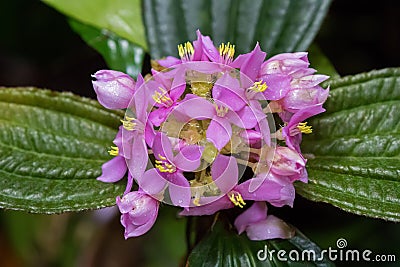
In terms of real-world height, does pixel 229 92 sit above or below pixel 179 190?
above

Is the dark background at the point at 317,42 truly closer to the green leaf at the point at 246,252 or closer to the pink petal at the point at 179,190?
the green leaf at the point at 246,252

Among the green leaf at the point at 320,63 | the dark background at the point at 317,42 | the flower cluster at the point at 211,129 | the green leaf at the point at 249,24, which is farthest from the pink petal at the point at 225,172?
the dark background at the point at 317,42

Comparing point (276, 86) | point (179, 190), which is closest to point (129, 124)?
point (179, 190)

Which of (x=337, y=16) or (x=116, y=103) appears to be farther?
(x=337, y=16)

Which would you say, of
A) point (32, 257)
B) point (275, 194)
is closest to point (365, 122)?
point (275, 194)

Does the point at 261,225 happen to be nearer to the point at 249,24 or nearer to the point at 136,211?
the point at 136,211

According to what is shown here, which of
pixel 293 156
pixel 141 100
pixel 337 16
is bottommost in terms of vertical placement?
pixel 293 156

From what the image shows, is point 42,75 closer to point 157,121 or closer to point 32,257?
point 32,257

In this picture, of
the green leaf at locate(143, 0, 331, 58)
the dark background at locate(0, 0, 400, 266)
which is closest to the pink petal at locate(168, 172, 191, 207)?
the green leaf at locate(143, 0, 331, 58)
